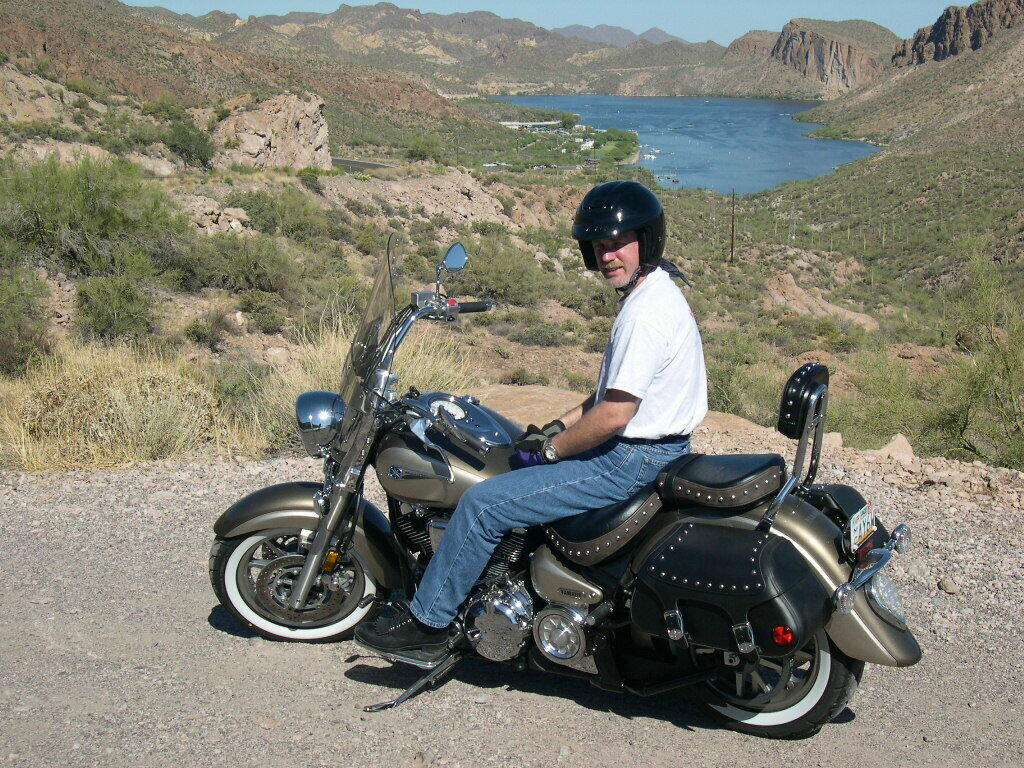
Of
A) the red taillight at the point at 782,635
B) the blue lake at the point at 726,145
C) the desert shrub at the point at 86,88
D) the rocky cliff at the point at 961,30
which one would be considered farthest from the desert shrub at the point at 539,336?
the rocky cliff at the point at 961,30

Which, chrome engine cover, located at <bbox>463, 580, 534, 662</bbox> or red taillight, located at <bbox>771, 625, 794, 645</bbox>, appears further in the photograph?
chrome engine cover, located at <bbox>463, 580, 534, 662</bbox>

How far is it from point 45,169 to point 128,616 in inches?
491

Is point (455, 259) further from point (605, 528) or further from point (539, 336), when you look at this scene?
point (539, 336)

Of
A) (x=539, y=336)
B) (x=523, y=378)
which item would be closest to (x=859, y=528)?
(x=523, y=378)

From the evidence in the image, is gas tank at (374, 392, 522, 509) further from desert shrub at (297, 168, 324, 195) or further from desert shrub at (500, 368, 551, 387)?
desert shrub at (297, 168, 324, 195)

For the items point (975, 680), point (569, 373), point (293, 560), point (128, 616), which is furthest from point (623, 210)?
point (569, 373)

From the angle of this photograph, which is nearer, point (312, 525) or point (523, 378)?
point (312, 525)

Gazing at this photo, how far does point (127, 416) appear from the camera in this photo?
6.79 m

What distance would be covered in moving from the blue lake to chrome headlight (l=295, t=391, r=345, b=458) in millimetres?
71479

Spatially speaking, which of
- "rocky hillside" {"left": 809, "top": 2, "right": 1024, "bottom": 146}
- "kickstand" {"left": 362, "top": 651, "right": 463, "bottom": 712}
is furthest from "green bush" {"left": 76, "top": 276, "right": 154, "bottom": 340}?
"rocky hillside" {"left": 809, "top": 2, "right": 1024, "bottom": 146}

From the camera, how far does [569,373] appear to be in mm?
16781

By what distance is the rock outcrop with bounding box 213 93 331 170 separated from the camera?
3953 cm

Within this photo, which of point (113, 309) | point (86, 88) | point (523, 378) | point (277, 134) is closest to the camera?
point (113, 309)

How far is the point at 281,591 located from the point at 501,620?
1.22 metres
